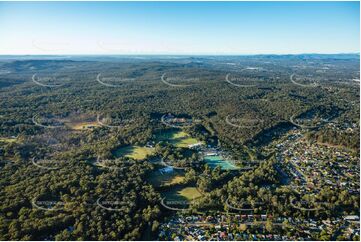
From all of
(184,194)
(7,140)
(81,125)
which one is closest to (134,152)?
(184,194)

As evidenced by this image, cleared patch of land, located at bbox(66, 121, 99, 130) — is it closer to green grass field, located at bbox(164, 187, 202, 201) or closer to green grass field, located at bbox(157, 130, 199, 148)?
green grass field, located at bbox(157, 130, 199, 148)

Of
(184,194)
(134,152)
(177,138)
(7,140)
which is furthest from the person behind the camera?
(177,138)

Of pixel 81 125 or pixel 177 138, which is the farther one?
pixel 81 125

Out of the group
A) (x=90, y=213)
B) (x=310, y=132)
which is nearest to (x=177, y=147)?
(x=90, y=213)

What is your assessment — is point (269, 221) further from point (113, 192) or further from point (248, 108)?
point (248, 108)

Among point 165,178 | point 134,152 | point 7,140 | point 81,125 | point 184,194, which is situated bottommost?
point 184,194

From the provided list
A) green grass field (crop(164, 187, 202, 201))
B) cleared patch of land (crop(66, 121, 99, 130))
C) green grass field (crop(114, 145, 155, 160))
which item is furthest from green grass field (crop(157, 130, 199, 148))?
cleared patch of land (crop(66, 121, 99, 130))

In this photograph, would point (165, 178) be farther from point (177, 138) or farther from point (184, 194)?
point (177, 138)
